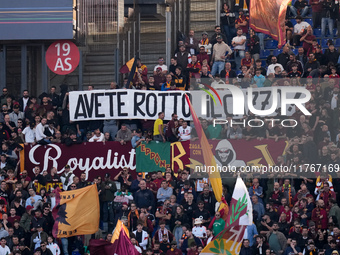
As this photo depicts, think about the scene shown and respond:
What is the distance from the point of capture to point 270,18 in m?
33.4

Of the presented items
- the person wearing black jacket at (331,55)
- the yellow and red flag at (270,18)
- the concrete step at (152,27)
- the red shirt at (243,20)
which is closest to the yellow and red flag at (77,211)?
the person wearing black jacket at (331,55)

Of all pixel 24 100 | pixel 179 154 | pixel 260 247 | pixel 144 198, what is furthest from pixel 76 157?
pixel 260 247

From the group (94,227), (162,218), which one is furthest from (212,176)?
(94,227)

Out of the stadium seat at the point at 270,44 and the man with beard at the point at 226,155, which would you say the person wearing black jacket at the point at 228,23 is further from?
the man with beard at the point at 226,155

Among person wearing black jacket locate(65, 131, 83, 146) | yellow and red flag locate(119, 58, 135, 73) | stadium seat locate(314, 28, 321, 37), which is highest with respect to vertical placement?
stadium seat locate(314, 28, 321, 37)

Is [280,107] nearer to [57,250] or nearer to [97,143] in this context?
[97,143]

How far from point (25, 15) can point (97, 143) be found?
5.09 m

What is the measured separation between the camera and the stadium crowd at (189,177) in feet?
83.7

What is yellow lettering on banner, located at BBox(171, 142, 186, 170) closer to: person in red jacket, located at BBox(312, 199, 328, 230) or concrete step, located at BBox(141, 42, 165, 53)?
person in red jacket, located at BBox(312, 199, 328, 230)

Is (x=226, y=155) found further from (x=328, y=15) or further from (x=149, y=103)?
(x=328, y=15)

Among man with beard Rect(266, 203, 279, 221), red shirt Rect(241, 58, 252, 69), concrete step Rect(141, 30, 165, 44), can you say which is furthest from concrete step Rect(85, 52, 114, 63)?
man with beard Rect(266, 203, 279, 221)

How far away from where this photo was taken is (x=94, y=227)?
2694 cm

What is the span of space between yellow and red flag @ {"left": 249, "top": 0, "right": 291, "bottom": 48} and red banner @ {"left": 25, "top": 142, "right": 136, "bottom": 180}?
7.31 m

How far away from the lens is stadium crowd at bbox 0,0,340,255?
2552cm
